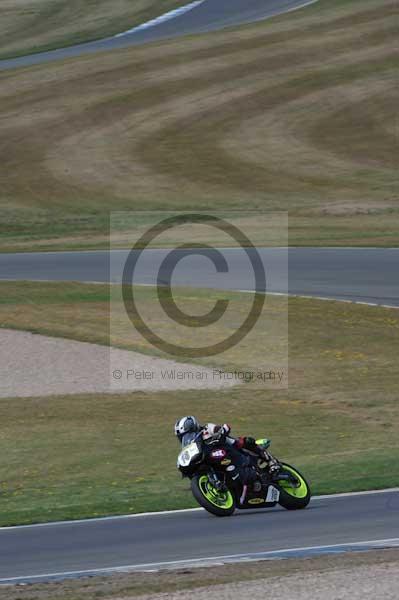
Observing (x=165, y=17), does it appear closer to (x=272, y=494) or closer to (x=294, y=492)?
(x=294, y=492)

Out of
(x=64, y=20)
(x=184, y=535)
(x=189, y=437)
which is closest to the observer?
(x=184, y=535)

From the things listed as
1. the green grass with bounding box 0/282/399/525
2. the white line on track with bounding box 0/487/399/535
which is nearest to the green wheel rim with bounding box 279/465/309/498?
the white line on track with bounding box 0/487/399/535

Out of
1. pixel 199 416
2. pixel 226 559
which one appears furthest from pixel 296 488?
pixel 199 416

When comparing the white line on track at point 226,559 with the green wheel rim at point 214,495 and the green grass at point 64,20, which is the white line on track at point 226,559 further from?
the green grass at point 64,20

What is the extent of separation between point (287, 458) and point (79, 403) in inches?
211

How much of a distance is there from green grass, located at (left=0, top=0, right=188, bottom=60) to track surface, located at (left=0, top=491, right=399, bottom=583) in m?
62.8

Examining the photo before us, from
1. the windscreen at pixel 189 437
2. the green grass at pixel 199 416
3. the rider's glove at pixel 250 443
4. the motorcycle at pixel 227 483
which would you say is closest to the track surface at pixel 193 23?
the green grass at pixel 199 416

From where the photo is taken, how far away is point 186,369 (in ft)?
76.8

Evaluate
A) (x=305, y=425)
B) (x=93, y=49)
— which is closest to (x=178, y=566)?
(x=305, y=425)

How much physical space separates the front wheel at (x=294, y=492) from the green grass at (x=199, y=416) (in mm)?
1077

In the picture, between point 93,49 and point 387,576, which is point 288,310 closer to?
point 387,576

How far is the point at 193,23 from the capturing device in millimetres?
74375

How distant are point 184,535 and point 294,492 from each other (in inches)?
70.8

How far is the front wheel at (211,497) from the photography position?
13.1m
